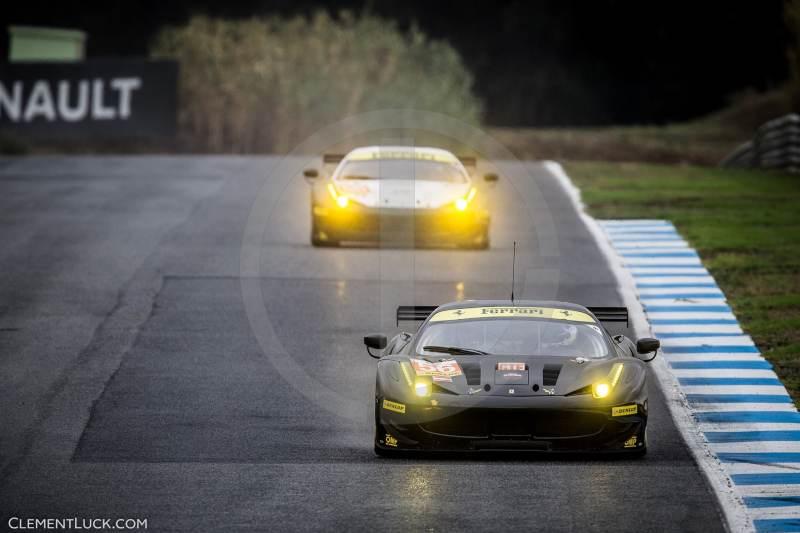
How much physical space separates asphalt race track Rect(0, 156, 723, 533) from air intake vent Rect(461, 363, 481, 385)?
605 mm

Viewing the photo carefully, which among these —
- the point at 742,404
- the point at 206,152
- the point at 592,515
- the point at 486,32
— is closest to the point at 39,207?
the point at 206,152

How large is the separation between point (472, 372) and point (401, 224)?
349 inches

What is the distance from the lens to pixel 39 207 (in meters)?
25.7

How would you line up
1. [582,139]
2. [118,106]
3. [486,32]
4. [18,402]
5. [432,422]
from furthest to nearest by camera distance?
[486,32]
[582,139]
[118,106]
[18,402]
[432,422]

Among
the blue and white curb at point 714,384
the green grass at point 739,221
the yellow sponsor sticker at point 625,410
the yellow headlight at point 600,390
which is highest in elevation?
the yellow headlight at point 600,390

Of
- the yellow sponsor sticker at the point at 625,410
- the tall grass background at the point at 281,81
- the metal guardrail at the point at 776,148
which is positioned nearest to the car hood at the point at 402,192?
the yellow sponsor sticker at the point at 625,410

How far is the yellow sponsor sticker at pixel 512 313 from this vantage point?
12102mm

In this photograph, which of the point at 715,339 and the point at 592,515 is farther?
the point at 715,339

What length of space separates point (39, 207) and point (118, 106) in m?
8.94

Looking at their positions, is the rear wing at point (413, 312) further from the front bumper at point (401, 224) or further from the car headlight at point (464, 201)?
the car headlight at point (464, 201)

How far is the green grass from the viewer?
56.0 ft

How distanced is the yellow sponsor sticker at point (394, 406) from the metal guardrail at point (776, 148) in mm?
20326

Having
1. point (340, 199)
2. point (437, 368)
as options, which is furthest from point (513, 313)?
point (340, 199)

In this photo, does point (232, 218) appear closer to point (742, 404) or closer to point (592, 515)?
point (742, 404)
